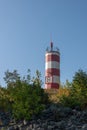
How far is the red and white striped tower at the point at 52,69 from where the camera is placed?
144 ft

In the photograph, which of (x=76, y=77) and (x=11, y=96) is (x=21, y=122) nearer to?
(x=11, y=96)

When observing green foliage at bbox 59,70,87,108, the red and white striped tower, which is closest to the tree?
green foliage at bbox 59,70,87,108

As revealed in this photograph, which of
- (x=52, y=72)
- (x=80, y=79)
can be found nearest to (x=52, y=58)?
(x=52, y=72)

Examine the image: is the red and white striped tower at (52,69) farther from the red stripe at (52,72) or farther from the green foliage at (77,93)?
the green foliage at (77,93)

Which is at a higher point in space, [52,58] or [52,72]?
[52,58]

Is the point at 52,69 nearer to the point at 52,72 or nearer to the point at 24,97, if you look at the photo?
the point at 52,72

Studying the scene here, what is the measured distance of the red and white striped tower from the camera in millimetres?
43906

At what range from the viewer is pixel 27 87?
61.5ft

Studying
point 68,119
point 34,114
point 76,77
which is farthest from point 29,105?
point 76,77

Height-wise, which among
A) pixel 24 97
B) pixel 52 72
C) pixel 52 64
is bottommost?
pixel 24 97

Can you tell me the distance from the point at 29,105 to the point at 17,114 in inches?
26.0

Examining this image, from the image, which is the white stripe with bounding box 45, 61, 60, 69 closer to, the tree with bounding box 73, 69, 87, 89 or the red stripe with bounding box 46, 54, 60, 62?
the red stripe with bounding box 46, 54, 60, 62

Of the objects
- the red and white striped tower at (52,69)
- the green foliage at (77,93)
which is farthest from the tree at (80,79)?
the red and white striped tower at (52,69)

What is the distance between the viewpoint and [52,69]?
1714 inches
